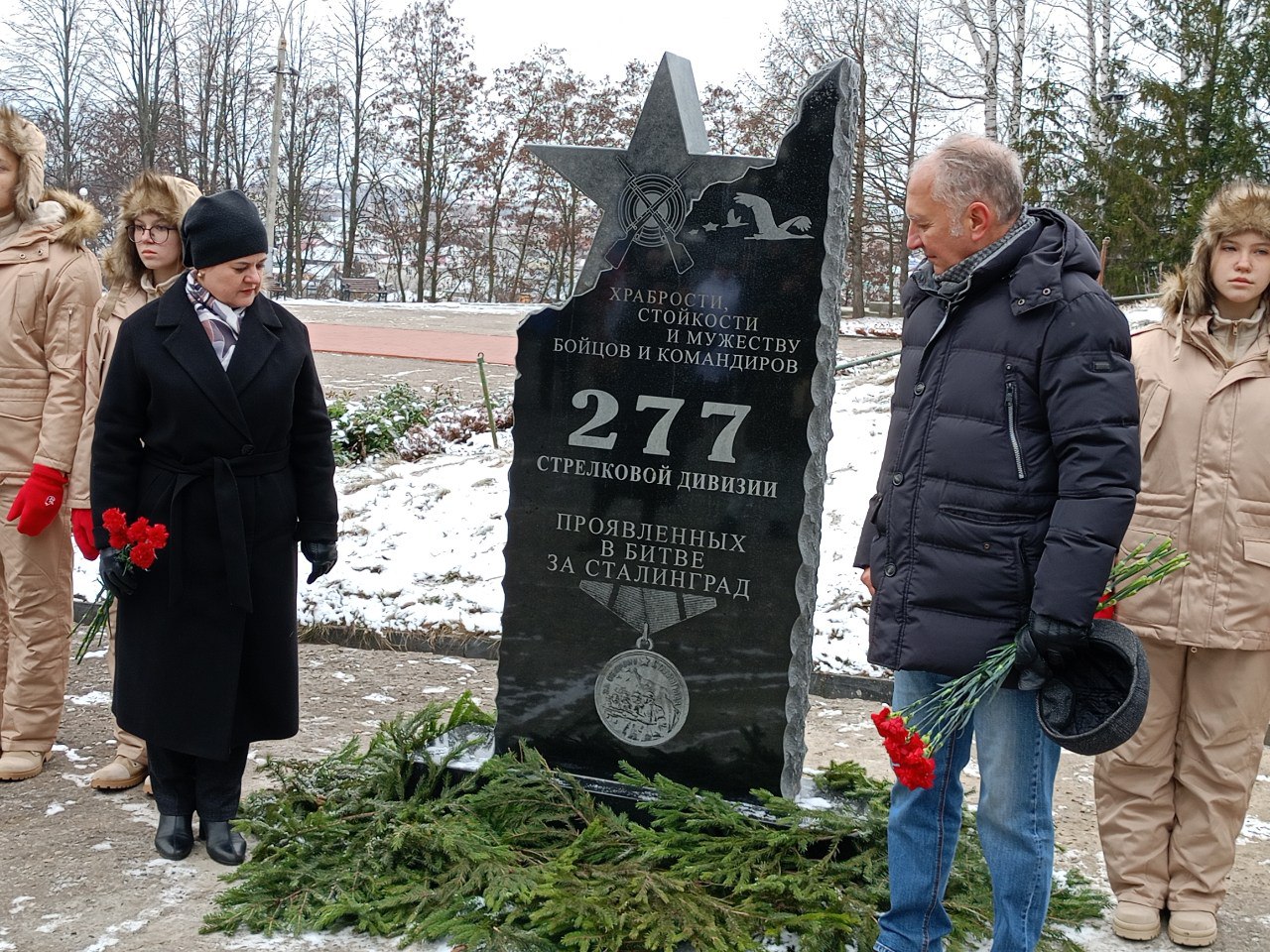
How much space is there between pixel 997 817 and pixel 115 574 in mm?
2497

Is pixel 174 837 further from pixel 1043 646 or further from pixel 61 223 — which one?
A: pixel 1043 646

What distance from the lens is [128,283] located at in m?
4.28

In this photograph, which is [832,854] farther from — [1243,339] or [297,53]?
[297,53]

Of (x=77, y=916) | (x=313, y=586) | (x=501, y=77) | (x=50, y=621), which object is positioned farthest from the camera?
(x=501, y=77)

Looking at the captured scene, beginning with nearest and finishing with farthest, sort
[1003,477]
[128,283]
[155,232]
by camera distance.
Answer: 1. [1003,477]
2. [155,232]
3. [128,283]

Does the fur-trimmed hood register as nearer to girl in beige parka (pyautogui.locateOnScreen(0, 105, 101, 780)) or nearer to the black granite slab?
girl in beige parka (pyautogui.locateOnScreen(0, 105, 101, 780))

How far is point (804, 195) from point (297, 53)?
4117cm

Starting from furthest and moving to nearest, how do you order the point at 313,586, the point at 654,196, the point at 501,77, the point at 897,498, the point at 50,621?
the point at 501,77
the point at 313,586
the point at 50,621
the point at 654,196
the point at 897,498

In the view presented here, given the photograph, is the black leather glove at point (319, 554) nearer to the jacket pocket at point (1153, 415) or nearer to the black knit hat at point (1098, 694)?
the black knit hat at point (1098, 694)

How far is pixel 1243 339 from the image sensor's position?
11.4 ft

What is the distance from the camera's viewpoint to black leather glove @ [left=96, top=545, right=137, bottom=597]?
361cm

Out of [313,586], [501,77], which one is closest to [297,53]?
[501,77]

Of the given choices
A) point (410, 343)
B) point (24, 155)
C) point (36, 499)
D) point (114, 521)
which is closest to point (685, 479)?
point (114, 521)

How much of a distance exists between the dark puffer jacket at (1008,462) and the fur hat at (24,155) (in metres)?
3.25
